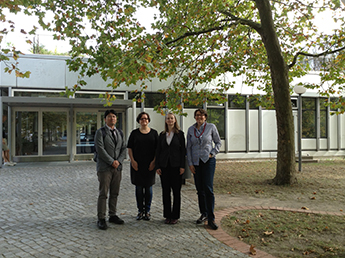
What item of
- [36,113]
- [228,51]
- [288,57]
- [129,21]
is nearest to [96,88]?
[36,113]

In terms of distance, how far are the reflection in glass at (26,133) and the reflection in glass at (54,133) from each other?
16.0 inches

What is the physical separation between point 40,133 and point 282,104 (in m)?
11.4

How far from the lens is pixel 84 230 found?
470cm

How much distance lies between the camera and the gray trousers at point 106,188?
484cm

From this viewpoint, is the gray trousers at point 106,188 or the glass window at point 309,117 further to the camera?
the glass window at point 309,117

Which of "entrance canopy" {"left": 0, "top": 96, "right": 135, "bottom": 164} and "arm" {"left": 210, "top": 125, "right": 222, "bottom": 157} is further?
"entrance canopy" {"left": 0, "top": 96, "right": 135, "bottom": 164}

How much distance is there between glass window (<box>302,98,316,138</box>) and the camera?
59.2 feet

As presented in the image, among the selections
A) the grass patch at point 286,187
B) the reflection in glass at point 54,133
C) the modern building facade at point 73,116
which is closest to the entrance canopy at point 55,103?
the modern building facade at point 73,116

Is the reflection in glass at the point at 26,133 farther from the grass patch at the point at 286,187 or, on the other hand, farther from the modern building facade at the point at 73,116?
the grass patch at the point at 286,187

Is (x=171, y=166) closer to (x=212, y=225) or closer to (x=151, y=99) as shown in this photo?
(x=212, y=225)

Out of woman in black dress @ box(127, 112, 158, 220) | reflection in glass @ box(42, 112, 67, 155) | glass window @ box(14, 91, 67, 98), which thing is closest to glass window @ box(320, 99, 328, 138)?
reflection in glass @ box(42, 112, 67, 155)

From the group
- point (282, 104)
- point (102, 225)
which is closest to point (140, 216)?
point (102, 225)

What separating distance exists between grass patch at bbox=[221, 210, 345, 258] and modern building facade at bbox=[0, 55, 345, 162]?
7.90 metres

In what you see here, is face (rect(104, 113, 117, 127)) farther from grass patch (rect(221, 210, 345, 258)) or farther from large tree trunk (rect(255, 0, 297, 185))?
large tree trunk (rect(255, 0, 297, 185))
